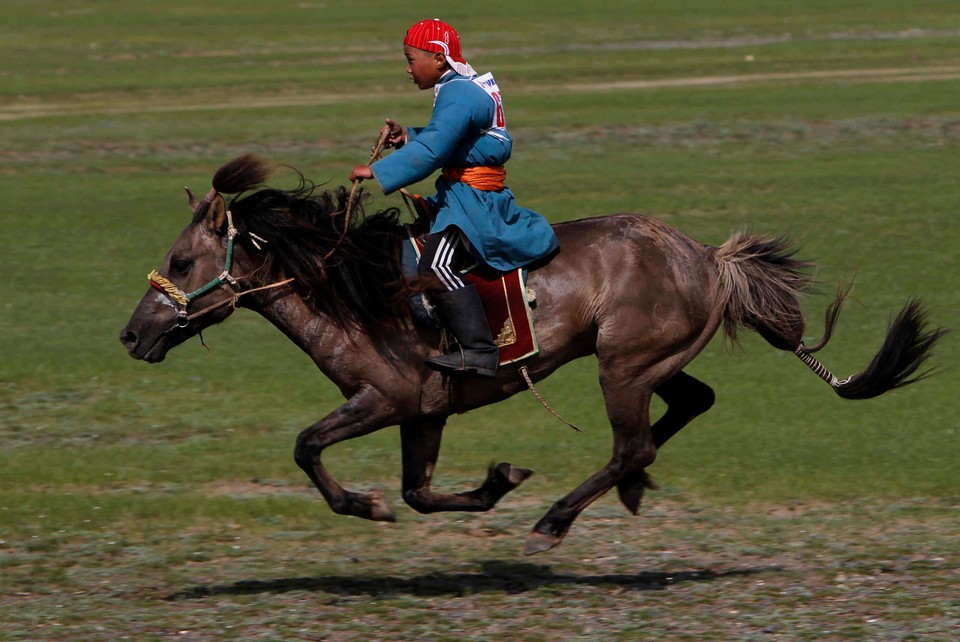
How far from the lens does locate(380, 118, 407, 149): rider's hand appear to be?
299 inches

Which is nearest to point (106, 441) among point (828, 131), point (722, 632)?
point (722, 632)

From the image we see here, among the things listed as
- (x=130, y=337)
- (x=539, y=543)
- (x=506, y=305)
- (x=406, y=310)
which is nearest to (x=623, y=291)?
(x=506, y=305)

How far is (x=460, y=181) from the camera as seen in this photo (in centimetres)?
771

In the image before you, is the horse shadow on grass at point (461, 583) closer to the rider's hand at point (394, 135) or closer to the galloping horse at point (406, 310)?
the galloping horse at point (406, 310)

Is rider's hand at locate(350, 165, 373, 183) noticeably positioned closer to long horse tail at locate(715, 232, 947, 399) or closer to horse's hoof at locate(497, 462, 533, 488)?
horse's hoof at locate(497, 462, 533, 488)

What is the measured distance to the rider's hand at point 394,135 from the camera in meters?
7.60

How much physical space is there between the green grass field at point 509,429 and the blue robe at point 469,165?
171cm

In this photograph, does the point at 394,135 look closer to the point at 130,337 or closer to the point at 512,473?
the point at 130,337

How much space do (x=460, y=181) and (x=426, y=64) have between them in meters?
0.58

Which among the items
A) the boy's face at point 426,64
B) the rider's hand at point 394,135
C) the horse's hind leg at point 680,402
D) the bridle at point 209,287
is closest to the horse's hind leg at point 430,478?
the horse's hind leg at point 680,402

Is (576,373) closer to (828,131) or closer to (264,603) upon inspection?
(264,603)

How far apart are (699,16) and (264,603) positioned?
34.5 metres

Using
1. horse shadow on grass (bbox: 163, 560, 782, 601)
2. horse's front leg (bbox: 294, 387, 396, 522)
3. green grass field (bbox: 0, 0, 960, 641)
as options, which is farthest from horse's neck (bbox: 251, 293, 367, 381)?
green grass field (bbox: 0, 0, 960, 641)

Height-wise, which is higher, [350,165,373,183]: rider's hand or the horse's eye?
[350,165,373,183]: rider's hand
